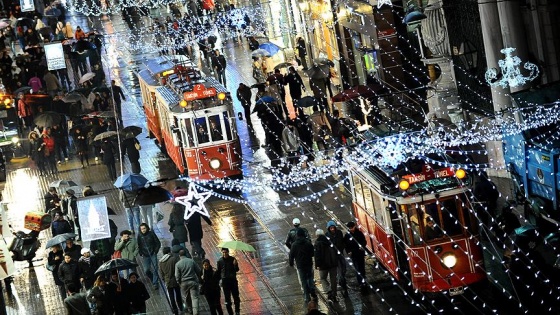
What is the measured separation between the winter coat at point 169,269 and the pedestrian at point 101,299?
5.17ft

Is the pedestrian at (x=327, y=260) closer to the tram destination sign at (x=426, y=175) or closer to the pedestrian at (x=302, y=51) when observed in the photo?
the tram destination sign at (x=426, y=175)

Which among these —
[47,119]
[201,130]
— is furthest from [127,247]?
[47,119]

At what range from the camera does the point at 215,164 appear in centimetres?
4194

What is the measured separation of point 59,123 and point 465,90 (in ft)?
39.7

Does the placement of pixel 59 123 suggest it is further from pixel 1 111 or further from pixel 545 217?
pixel 545 217

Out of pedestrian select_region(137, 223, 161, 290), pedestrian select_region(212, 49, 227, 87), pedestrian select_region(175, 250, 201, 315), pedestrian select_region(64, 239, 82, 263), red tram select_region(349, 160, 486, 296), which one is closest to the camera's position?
red tram select_region(349, 160, 486, 296)

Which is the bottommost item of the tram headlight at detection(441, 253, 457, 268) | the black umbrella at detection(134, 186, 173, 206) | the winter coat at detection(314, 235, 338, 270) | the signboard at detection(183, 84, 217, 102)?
the tram headlight at detection(441, 253, 457, 268)

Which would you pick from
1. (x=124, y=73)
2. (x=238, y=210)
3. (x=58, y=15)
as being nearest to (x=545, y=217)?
(x=238, y=210)

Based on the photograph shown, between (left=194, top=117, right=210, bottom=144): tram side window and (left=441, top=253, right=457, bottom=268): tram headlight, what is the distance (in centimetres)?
1307

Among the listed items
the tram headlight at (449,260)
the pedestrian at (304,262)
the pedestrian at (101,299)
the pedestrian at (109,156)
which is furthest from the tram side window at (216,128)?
the tram headlight at (449,260)

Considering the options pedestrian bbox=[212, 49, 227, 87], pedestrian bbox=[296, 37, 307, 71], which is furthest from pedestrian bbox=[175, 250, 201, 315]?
pedestrian bbox=[296, 37, 307, 71]

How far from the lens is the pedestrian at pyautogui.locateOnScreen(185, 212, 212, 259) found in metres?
34.9

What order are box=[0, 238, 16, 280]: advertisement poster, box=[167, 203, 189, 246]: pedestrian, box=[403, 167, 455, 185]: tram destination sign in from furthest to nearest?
1. box=[167, 203, 189, 246]: pedestrian
2. box=[0, 238, 16, 280]: advertisement poster
3. box=[403, 167, 455, 185]: tram destination sign

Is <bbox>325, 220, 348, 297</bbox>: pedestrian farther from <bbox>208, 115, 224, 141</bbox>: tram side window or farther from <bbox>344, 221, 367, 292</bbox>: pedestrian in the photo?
<bbox>208, 115, 224, 141</bbox>: tram side window
